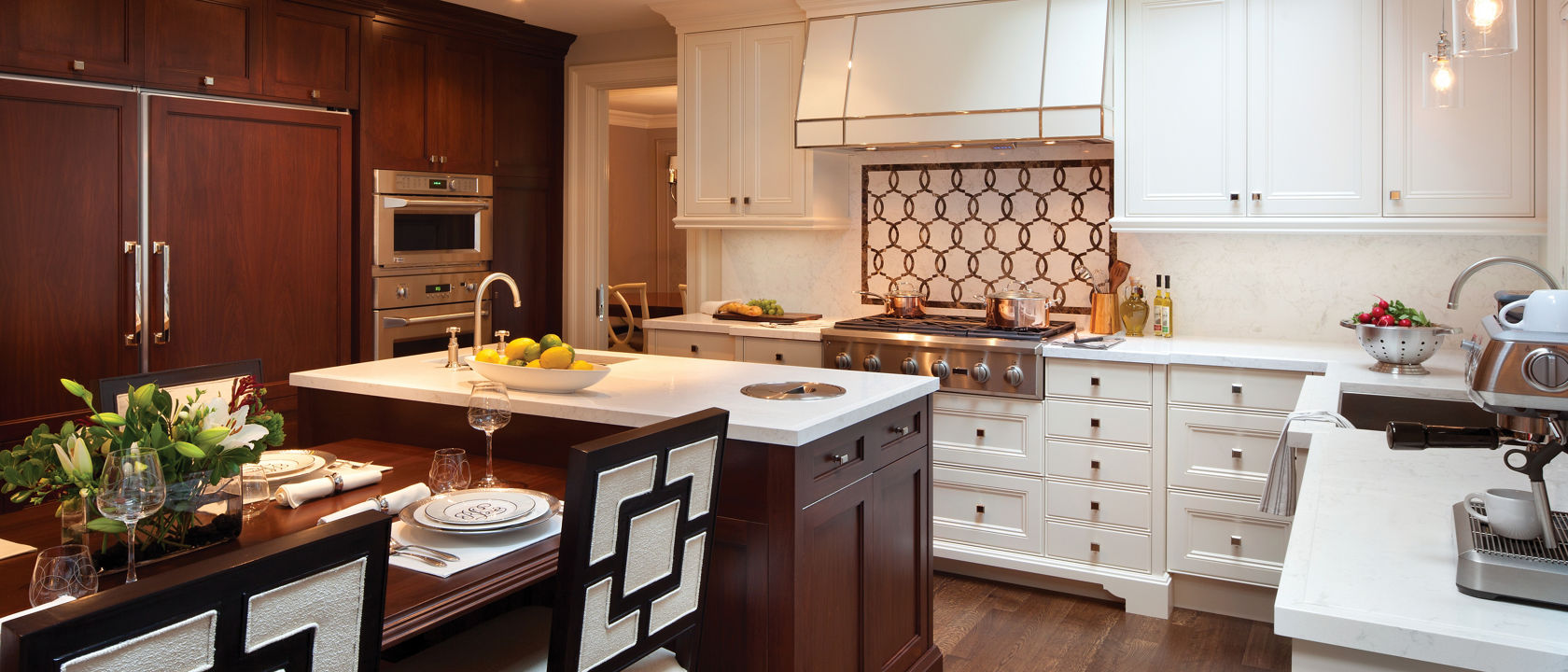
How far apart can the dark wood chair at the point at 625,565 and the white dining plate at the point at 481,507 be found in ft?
0.75

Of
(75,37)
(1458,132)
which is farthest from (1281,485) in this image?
(75,37)

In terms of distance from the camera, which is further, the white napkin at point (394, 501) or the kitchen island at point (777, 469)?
the kitchen island at point (777, 469)

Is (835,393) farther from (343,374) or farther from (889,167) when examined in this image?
(889,167)

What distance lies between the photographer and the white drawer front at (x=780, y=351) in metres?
4.38

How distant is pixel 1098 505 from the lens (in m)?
3.83

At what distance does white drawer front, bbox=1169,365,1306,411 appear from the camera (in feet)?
11.5

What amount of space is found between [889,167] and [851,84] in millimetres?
561

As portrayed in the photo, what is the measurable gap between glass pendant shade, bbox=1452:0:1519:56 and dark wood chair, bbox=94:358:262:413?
2.58 m

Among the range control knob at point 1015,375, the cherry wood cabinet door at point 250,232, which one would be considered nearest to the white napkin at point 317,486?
the cherry wood cabinet door at point 250,232

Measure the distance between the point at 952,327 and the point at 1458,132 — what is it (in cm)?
180

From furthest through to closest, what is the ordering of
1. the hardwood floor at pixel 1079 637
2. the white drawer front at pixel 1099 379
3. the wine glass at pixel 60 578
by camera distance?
1. the white drawer front at pixel 1099 379
2. the hardwood floor at pixel 1079 637
3. the wine glass at pixel 60 578

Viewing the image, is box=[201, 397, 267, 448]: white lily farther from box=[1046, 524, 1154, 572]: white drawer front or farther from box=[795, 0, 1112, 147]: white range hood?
box=[795, 0, 1112, 147]: white range hood

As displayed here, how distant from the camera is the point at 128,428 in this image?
1616 millimetres

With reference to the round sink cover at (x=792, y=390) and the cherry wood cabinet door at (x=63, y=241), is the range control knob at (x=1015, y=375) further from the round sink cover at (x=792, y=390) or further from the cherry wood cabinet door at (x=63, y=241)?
the cherry wood cabinet door at (x=63, y=241)
